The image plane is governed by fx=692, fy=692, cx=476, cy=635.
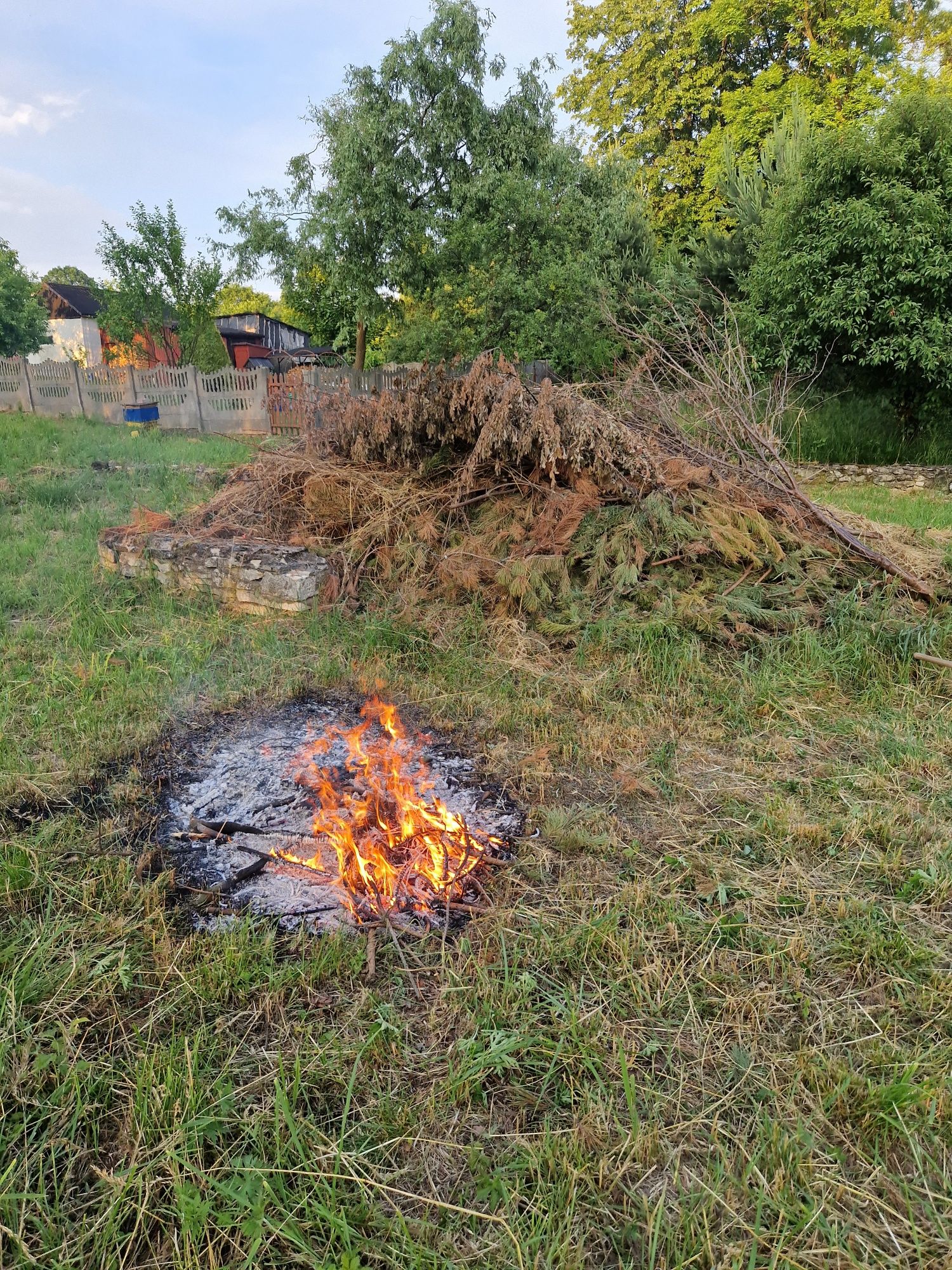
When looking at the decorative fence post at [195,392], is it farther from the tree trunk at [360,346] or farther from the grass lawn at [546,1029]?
the grass lawn at [546,1029]

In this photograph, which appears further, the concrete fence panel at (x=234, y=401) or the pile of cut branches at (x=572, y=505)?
the concrete fence panel at (x=234, y=401)

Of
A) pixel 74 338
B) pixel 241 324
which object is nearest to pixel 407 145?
pixel 241 324

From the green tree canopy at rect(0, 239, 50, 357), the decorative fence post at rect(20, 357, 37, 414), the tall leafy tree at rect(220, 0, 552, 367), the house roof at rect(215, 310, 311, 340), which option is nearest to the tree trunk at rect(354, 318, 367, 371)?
the tall leafy tree at rect(220, 0, 552, 367)

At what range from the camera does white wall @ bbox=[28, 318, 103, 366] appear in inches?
1673

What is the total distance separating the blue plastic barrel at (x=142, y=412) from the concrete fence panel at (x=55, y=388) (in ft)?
6.72

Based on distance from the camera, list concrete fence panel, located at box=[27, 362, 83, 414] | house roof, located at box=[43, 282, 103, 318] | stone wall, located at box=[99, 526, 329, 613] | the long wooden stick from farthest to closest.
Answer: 1. house roof, located at box=[43, 282, 103, 318]
2. concrete fence panel, located at box=[27, 362, 83, 414]
3. stone wall, located at box=[99, 526, 329, 613]
4. the long wooden stick

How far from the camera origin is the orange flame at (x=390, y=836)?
249 centimetres

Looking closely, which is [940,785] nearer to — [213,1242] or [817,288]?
[213,1242]

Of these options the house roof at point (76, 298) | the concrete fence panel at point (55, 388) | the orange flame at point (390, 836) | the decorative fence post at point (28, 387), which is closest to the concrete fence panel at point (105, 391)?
the concrete fence panel at point (55, 388)

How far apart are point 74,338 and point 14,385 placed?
31.4 metres

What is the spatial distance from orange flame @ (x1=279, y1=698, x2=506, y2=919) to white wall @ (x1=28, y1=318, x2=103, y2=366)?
1892 inches

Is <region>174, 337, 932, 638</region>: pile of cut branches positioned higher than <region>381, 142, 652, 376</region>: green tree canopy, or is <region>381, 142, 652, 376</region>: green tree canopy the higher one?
<region>381, 142, 652, 376</region>: green tree canopy

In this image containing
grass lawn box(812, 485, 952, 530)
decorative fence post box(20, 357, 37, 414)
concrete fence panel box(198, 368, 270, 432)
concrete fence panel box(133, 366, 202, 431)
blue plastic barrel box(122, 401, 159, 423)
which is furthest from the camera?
decorative fence post box(20, 357, 37, 414)

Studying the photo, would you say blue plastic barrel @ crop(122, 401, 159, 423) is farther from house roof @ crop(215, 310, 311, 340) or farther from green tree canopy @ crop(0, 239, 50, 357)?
house roof @ crop(215, 310, 311, 340)
